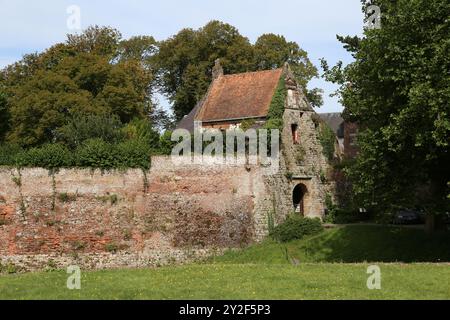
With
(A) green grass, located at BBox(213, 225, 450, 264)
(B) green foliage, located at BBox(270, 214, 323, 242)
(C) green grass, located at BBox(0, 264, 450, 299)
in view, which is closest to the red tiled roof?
(B) green foliage, located at BBox(270, 214, 323, 242)

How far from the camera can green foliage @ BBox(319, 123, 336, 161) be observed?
116 ft

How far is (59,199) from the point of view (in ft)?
88.3

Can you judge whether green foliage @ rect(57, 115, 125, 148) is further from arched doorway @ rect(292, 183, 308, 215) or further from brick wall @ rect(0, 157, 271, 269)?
arched doorway @ rect(292, 183, 308, 215)

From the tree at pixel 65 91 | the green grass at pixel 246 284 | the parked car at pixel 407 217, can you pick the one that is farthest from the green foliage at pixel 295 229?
the tree at pixel 65 91

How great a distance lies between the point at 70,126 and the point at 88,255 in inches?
422

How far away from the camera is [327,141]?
35.6 m

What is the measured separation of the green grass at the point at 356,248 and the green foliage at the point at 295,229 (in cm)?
40

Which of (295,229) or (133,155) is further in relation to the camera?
(295,229)

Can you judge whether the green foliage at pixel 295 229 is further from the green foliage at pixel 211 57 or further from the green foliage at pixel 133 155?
the green foliage at pixel 211 57

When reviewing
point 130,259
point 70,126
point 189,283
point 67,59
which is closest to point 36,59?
point 67,59

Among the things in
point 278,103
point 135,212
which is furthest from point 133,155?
point 278,103

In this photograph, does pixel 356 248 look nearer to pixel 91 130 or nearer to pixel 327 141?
pixel 327 141

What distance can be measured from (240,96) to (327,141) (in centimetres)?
566

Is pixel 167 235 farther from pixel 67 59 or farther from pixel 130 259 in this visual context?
pixel 67 59
